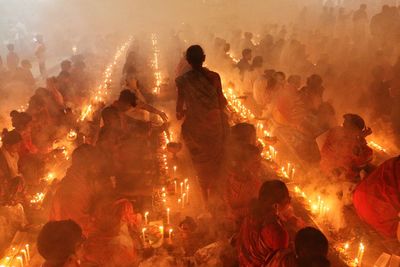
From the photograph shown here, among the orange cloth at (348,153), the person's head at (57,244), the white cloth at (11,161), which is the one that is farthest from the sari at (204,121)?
the person's head at (57,244)

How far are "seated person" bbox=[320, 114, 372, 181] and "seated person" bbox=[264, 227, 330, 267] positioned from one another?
2759 mm

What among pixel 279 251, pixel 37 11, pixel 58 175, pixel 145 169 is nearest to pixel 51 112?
pixel 58 175

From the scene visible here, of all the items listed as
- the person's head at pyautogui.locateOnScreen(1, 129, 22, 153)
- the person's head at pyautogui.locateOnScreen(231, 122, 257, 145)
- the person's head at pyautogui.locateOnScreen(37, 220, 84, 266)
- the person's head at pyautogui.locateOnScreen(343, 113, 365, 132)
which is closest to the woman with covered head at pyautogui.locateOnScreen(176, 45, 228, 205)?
the person's head at pyautogui.locateOnScreen(231, 122, 257, 145)

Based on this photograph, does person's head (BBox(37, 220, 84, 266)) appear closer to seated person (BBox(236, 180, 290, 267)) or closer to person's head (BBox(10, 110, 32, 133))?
seated person (BBox(236, 180, 290, 267))

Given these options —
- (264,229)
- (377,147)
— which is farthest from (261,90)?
(264,229)

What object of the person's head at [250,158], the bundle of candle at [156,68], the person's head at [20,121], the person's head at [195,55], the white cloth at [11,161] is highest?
the person's head at [195,55]

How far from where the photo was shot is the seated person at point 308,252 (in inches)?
116

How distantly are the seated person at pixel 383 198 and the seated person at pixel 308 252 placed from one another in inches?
50.2

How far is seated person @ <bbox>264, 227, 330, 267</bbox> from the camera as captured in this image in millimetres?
2938

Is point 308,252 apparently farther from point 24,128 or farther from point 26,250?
point 24,128

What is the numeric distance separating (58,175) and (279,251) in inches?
197

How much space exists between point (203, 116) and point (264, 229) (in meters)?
2.42

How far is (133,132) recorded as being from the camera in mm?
6199

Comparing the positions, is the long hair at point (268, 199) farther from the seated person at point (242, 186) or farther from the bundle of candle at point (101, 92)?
the bundle of candle at point (101, 92)
